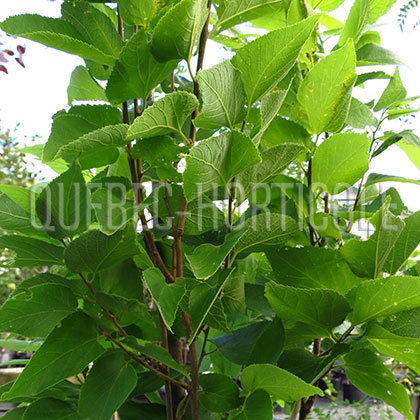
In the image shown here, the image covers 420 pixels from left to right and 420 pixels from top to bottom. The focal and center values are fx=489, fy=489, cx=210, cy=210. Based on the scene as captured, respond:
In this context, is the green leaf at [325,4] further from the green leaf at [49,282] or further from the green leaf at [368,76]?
the green leaf at [49,282]

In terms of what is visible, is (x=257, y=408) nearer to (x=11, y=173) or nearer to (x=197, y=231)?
(x=197, y=231)

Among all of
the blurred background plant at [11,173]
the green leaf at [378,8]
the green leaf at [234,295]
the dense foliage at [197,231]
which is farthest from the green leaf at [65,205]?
the blurred background plant at [11,173]

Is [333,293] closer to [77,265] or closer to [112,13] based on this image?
[77,265]

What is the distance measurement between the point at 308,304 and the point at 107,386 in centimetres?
15

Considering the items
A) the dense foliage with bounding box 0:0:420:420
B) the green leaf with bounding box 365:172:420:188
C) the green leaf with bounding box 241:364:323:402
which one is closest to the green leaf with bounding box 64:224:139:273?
the dense foliage with bounding box 0:0:420:420

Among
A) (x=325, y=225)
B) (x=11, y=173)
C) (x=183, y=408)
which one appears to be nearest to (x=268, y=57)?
(x=325, y=225)

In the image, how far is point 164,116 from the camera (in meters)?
0.29

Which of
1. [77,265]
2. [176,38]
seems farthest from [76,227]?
[176,38]

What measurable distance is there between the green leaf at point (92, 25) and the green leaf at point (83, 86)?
7 centimetres

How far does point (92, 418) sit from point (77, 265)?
10cm

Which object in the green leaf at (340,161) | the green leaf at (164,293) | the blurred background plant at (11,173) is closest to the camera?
the green leaf at (164,293)

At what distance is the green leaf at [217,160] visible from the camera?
0.88ft

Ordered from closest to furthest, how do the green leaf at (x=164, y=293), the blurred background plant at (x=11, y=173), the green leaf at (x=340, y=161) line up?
the green leaf at (x=164, y=293)
the green leaf at (x=340, y=161)
the blurred background plant at (x=11, y=173)

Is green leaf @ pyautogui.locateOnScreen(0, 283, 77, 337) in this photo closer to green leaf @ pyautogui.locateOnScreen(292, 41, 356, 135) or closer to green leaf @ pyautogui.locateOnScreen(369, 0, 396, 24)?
green leaf @ pyautogui.locateOnScreen(292, 41, 356, 135)
